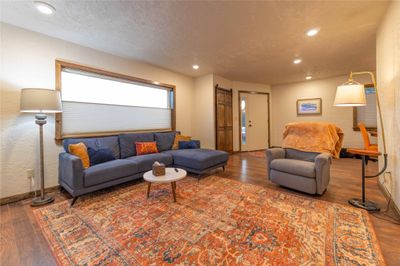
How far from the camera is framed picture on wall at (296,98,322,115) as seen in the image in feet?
19.0

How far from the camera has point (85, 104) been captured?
3178mm

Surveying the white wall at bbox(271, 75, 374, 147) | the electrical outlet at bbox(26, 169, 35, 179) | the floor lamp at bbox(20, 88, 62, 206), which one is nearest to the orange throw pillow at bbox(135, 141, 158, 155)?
the floor lamp at bbox(20, 88, 62, 206)

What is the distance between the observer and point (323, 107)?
5703mm

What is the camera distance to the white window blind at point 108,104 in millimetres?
3014

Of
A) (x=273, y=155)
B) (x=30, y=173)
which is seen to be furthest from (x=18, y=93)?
(x=273, y=155)

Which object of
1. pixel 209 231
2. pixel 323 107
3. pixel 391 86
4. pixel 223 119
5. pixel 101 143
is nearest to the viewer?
pixel 209 231

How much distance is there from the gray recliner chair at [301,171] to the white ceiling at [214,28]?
1.93 m

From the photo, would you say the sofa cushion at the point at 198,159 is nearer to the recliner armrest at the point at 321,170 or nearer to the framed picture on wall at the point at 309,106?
the recliner armrest at the point at 321,170

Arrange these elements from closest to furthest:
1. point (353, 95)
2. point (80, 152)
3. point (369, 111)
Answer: point (353, 95) < point (80, 152) < point (369, 111)

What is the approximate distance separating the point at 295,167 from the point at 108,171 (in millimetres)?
2782

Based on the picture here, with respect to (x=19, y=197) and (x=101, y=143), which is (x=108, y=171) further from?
(x=19, y=197)

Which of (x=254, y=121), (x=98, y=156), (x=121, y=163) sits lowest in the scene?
(x=121, y=163)

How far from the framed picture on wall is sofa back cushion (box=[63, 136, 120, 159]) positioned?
236 inches

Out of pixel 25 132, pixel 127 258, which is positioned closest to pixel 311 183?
pixel 127 258
